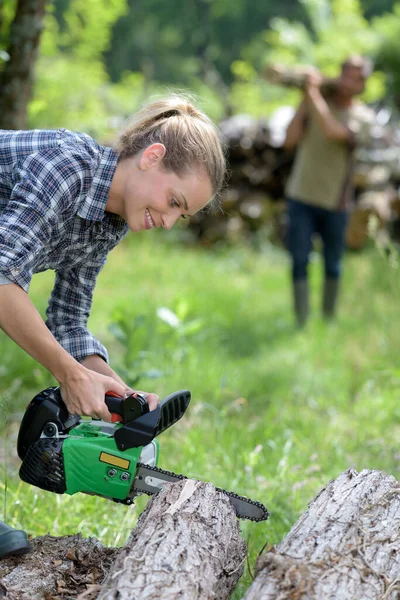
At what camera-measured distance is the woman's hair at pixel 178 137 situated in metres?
2.00

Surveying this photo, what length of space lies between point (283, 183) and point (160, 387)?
567cm

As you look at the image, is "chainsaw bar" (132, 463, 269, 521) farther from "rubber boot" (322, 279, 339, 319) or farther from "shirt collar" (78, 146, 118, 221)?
"rubber boot" (322, 279, 339, 319)

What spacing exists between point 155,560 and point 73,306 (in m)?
0.97

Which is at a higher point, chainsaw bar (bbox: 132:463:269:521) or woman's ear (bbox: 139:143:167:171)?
woman's ear (bbox: 139:143:167:171)

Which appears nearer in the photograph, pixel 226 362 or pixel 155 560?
pixel 155 560

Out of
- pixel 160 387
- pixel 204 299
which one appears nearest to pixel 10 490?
pixel 160 387

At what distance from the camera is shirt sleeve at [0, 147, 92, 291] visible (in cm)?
177

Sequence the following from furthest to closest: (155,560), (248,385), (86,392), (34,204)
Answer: (248,385)
(86,392)
(34,204)
(155,560)

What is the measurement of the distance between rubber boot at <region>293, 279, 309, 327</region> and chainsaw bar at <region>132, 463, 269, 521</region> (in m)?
3.52

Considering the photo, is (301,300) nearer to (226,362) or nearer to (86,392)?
(226,362)

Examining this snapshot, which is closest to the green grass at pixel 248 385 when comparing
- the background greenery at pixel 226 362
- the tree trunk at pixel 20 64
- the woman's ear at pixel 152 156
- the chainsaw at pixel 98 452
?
the background greenery at pixel 226 362

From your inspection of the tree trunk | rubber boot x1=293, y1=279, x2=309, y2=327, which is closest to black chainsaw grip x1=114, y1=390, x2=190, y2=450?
the tree trunk

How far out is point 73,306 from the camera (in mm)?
2371

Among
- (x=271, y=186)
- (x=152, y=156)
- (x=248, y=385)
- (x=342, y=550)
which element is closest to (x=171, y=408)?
(x=342, y=550)
